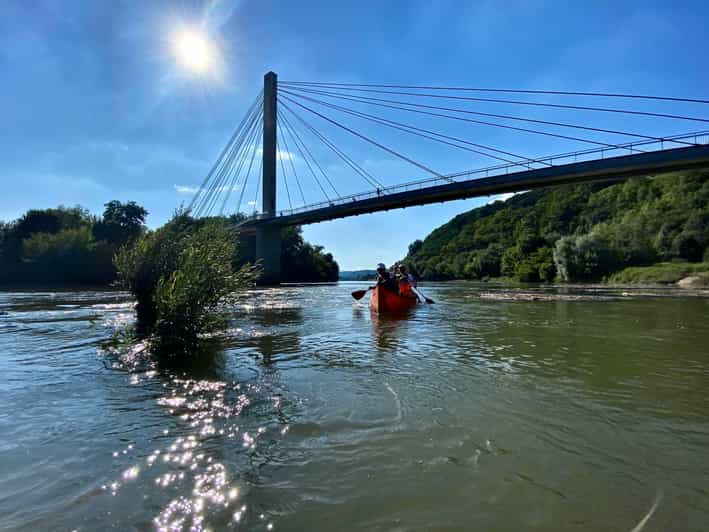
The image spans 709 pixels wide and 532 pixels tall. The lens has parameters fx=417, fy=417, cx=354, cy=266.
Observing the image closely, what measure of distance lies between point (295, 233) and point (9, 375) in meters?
62.2

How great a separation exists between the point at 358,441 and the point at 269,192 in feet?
132

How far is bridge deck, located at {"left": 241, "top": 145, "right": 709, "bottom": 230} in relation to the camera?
24.7 meters

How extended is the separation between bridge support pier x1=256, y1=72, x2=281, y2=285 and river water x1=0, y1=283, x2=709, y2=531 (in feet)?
118

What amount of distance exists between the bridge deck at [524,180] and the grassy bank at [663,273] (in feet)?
60.3

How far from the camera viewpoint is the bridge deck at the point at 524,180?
24.7 metres

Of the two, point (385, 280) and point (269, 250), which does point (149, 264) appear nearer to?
point (385, 280)

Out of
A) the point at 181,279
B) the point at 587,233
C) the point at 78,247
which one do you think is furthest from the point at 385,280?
the point at 587,233

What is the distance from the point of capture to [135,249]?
9117mm

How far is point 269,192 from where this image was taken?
41.8 meters

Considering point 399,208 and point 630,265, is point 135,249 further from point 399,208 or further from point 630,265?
point 630,265

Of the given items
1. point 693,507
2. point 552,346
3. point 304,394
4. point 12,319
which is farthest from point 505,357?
point 12,319

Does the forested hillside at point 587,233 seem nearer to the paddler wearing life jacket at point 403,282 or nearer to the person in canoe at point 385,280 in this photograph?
the paddler wearing life jacket at point 403,282

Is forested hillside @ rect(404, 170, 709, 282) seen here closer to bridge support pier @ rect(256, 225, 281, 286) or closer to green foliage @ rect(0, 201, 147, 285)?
bridge support pier @ rect(256, 225, 281, 286)

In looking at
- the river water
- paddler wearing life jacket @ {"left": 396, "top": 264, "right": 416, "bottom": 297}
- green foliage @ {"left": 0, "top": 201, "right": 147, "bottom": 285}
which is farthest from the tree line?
the river water
